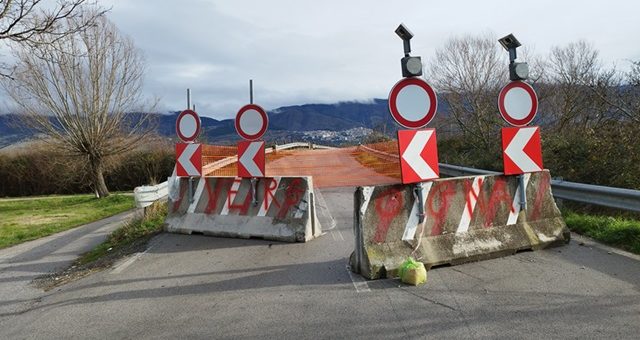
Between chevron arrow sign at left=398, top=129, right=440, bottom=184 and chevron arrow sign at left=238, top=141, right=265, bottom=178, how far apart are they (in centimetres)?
308

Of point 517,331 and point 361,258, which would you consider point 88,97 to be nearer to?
point 361,258

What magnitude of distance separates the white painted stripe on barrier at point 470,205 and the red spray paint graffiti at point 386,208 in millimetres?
887

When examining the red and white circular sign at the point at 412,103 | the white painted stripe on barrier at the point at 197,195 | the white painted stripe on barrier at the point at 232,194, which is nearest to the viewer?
the red and white circular sign at the point at 412,103

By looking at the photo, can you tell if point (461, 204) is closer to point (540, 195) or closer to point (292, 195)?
point (540, 195)

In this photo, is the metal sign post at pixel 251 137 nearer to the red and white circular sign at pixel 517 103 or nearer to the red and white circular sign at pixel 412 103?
the red and white circular sign at pixel 412 103

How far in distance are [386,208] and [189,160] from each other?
4639mm

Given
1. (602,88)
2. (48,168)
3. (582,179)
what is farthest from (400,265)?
(48,168)

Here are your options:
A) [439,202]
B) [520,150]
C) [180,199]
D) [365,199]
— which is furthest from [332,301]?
[180,199]

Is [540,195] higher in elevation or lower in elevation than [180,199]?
higher

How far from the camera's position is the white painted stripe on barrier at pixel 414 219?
5.79 meters

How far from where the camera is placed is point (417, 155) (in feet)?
19.4

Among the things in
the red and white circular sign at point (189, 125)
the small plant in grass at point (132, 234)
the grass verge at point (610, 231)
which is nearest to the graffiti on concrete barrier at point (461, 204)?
the grass verge at point (610, 231)

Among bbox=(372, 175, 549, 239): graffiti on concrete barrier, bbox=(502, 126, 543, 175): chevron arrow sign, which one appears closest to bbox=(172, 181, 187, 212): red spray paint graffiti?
bbox=(372, 175, 549, 239): graffiti on concrete barrier

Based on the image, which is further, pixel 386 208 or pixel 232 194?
pixel 232 194
